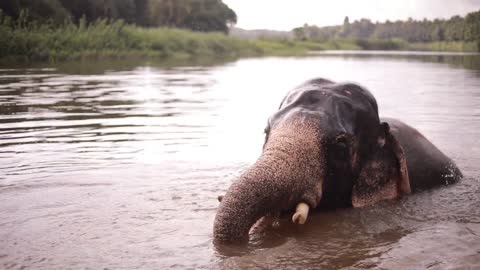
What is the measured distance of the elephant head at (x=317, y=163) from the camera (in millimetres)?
4262

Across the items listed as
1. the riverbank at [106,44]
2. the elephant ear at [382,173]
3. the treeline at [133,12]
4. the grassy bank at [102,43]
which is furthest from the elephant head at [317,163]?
the treeline at [133,12]

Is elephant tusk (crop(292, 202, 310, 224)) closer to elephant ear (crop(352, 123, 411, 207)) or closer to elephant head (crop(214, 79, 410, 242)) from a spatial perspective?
elephant head (crop(214, 79, 410, 242))

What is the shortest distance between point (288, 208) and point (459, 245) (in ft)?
4.33

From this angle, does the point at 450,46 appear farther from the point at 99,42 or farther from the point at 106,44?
the point at 99,42

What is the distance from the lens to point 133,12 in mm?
68188

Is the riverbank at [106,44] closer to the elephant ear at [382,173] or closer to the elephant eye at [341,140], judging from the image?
the elephant ear at [382,173]

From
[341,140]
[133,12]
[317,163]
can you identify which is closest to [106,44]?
[133,12]

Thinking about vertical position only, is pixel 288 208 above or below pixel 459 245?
above

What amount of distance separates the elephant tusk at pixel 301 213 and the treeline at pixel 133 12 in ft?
97.5

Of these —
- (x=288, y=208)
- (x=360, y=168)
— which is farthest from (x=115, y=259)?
(x=360, y=168)

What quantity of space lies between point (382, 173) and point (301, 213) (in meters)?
1.32

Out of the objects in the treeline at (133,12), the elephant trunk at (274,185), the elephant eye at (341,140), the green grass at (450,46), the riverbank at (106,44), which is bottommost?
the green grass at (450,46)

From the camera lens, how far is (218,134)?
10.2 m

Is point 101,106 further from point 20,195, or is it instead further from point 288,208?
point 288,208
